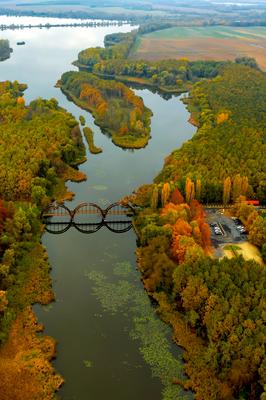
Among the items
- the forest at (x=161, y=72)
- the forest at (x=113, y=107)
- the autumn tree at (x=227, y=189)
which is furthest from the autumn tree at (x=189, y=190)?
the forest at (x=161, y=72)

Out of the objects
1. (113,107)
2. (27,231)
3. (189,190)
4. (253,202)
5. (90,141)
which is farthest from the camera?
(113,107)

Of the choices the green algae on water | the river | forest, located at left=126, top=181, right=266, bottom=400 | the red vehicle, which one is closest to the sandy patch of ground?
forest, located at left=126, top=181, right=266, bottom=400

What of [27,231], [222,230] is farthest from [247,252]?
[27,231]

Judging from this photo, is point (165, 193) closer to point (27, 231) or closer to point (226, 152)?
point (226, 152)

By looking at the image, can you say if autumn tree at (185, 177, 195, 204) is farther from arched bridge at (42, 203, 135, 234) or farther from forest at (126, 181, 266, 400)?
arched bridge at (42, 203, 135, 234)

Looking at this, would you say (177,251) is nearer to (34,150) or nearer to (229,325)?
(229,325)

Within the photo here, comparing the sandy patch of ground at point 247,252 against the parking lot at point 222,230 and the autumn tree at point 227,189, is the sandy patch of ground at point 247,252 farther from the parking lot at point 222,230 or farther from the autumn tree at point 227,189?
the autumn tree at point 227,189
